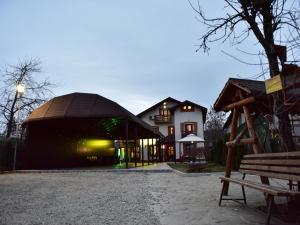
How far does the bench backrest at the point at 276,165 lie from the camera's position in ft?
14.5

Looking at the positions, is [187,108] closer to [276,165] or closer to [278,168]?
[276,165]

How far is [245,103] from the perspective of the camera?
22.1 feet

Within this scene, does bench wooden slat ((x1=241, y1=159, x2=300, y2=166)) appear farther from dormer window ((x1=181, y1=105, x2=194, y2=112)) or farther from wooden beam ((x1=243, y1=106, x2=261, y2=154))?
dormer window ((x1=181, y1=105, x2=194, y2=112))

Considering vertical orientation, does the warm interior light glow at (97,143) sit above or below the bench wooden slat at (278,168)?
above

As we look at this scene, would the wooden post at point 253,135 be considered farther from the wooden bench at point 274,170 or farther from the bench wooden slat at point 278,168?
the bench wooden slat at point 278,168

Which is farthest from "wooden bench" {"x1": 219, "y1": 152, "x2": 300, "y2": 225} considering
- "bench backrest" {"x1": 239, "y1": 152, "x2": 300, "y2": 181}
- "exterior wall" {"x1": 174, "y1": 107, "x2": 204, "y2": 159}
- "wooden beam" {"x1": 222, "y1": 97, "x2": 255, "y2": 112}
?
"exterior wall" {"x1": 174, "y1": 107, "x2": 204, "y2": 159}

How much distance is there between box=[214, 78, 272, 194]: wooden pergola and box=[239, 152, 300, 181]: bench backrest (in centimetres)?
45

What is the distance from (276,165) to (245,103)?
6.66 ft

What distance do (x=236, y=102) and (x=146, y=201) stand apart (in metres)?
3.25

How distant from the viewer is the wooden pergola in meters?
6.40

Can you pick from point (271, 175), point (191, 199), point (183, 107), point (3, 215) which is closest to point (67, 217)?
point (3, 215)

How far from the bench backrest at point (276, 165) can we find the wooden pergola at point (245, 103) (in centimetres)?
45

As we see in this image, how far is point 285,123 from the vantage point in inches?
236

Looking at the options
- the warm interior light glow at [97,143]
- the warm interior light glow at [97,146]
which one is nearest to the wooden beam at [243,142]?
the warm interior light glow at [97,146]
